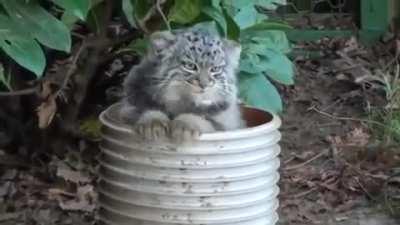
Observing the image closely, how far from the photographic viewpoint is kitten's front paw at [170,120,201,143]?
281 centimetres

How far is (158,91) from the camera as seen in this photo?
294 cm

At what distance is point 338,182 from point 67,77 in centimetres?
117

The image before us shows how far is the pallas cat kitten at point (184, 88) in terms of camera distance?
287 centimetres

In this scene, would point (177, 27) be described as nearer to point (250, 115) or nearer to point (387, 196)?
point (250, 115)

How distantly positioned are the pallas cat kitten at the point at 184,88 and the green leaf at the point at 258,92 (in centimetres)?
60

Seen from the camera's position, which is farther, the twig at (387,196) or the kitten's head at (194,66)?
the twig at (387,196)

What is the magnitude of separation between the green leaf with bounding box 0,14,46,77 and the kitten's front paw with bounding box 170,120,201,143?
15.2 inches

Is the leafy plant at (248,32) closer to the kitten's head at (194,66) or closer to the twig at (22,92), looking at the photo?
the kitten's head at (194,66)

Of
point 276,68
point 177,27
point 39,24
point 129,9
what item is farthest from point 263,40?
point 39,24

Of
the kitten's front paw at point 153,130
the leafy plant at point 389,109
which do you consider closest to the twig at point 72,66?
the kitten's front paw at point 153,130

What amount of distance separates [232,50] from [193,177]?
16.6 inches

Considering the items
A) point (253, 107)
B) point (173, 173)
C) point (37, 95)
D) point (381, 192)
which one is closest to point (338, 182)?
point (381, 192)

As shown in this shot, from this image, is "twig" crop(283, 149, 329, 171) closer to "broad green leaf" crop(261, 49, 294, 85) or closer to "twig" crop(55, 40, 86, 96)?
"broad green leaf" crop(261, 49, 294, 85)

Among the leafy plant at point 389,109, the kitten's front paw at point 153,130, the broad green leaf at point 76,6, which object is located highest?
the broad green leaf at point 76,6
